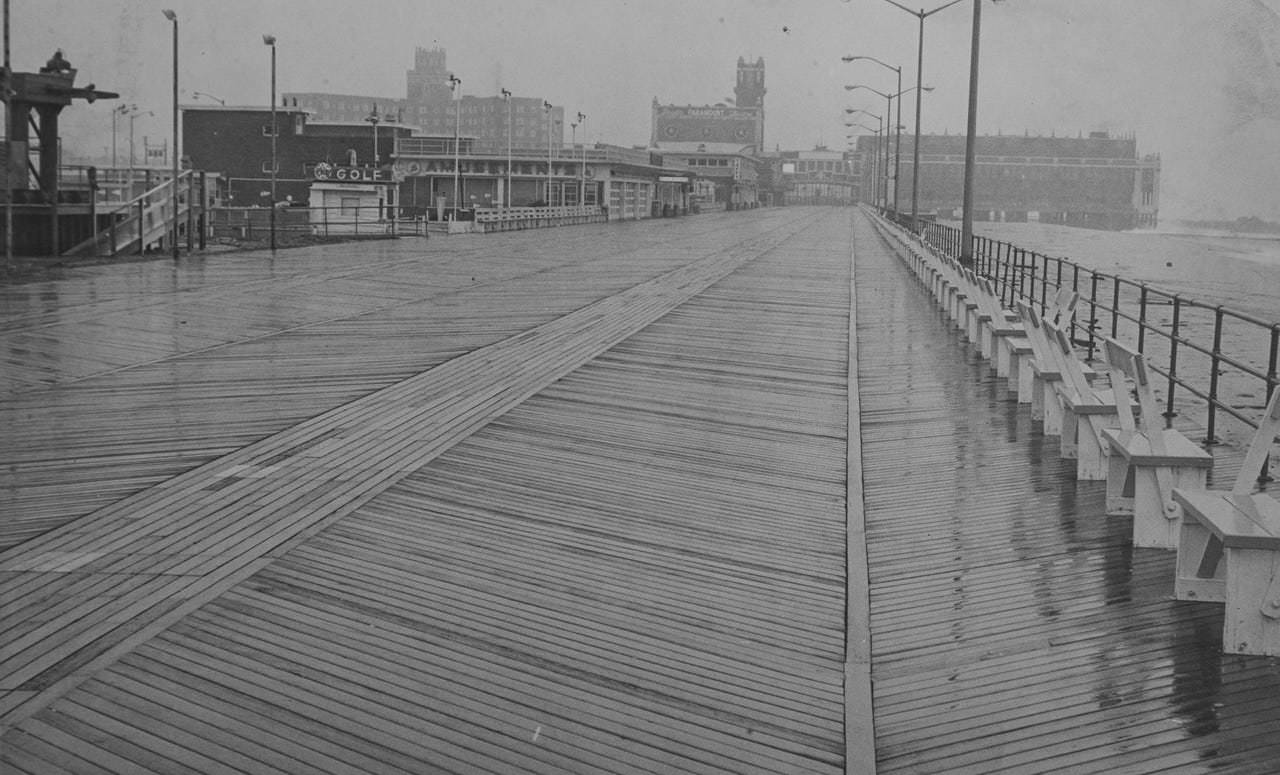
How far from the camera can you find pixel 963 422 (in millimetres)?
13102

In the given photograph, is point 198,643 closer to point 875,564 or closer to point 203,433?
point 875,564

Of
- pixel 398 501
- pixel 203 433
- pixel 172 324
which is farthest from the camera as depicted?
pixel 172 324

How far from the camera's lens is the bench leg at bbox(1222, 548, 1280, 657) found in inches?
242

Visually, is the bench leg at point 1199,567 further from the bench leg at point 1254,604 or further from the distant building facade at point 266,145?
the distant building facade at point 266,145

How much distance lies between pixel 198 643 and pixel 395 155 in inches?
3643

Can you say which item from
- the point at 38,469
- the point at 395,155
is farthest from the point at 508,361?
the point at 395,155

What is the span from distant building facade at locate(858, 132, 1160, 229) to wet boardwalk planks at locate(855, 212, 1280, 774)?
11987 cm

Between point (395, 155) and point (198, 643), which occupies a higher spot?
point (395, 155)

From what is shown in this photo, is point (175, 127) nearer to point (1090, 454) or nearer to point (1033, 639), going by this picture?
point (1090, 454)

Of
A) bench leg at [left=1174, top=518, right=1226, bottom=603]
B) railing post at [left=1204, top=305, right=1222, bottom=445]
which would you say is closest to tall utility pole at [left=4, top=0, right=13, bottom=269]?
railing post at [left=1204, top=305, right=1222, bottom=445]

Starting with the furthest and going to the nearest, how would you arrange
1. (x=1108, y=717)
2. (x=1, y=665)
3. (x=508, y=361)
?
(x=508, y=361) < (x=1, y=665) < (x=1108, y=717)

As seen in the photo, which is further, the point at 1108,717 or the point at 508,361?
the point at 508,361

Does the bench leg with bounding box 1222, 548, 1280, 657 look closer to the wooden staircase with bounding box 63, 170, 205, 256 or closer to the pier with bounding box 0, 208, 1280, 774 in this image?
the pier with bounding box 0, 208, 1280, 774

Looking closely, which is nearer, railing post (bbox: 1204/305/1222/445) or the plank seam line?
the plank seam line
